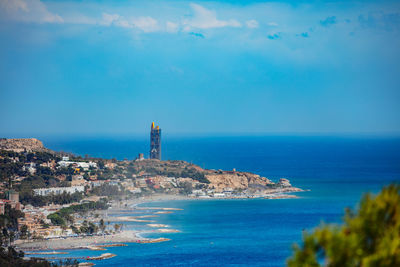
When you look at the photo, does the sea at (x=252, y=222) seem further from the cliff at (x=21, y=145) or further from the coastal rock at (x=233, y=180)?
the cliff at (x=21, y=145)

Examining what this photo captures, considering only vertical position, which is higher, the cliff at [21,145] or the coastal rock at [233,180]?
the cliff at [21,145]

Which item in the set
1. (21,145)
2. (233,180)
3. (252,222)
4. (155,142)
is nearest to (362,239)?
(252,222)

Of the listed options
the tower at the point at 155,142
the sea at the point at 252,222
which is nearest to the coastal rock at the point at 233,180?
the sea at the point at 252,222

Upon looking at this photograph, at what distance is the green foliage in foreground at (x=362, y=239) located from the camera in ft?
18.4

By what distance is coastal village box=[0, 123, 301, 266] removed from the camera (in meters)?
34.9

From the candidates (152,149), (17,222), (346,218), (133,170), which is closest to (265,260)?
(17,222)

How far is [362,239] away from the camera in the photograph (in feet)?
19.5

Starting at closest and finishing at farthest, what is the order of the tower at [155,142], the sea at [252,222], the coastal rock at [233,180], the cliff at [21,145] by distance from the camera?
1. the sea at [252,222]
2. the cliff at [21,145]
3. the coastal rock at [233,180]
4. the tower at [155,142]

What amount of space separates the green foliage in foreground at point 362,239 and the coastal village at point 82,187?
1065 inches

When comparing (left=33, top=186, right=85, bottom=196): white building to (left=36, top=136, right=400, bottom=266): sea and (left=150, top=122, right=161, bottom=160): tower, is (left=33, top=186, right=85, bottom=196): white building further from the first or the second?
(left=150, top=122, right=161, bottom=160): tower

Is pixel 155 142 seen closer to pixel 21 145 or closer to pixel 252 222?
pixel 21 145

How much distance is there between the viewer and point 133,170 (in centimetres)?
5738

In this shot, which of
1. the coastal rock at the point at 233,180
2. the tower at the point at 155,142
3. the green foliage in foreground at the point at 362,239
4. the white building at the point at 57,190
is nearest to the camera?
the green foliage in foreground at the point at 362,239

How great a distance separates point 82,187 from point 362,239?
43607mm
